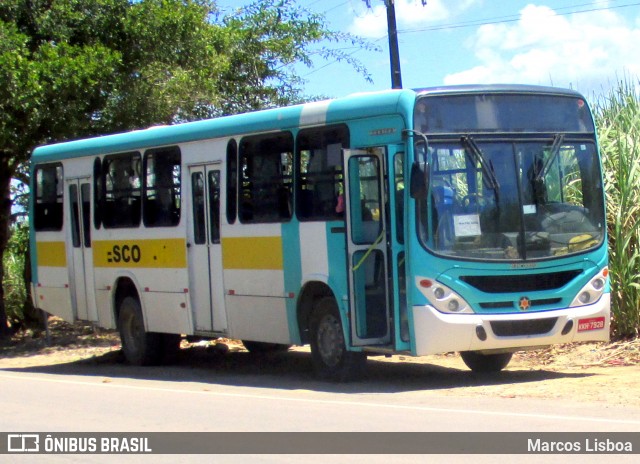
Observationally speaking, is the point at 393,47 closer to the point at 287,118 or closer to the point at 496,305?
the point at 287,118

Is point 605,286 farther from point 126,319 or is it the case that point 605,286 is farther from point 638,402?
point 126,319

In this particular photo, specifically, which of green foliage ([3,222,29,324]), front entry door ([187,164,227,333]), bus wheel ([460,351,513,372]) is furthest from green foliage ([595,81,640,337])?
green foliage ([3,222,29,324])

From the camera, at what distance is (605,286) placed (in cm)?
1216

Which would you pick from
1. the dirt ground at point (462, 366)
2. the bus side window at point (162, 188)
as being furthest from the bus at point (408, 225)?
the bus side window at point (162, 188)

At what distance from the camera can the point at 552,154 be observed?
1202 centimetres

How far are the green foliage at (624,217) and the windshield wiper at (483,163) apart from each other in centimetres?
341

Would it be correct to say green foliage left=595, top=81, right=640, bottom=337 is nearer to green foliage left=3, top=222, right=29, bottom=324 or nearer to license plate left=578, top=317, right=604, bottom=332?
license plate left=578, top=317, right=604, bottom=332

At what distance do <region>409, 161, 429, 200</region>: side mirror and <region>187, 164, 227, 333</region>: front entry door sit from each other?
3.75 meters

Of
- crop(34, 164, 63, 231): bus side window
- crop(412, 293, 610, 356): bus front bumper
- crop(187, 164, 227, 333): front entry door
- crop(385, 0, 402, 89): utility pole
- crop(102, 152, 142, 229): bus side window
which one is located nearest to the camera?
crop(412, 293, 610, 356): bus front bumper

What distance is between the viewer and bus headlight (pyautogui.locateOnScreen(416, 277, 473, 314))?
1141 centimetres

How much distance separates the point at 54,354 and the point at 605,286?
430 inches

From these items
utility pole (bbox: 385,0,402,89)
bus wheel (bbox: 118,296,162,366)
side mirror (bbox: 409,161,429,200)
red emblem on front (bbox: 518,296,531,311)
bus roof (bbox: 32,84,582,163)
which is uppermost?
utility pole (bbox: 385,0,402,89)

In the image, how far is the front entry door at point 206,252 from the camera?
14398mm

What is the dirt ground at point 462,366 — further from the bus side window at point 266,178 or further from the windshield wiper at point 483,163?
the bus side window at point 266,178
